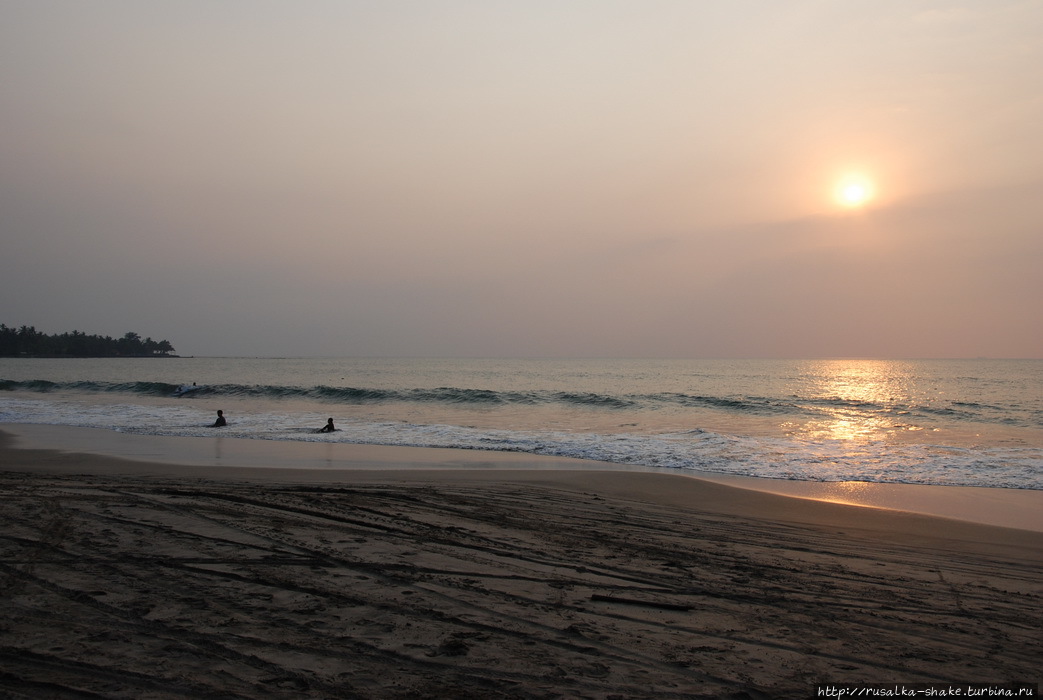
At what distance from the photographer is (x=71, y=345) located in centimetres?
15250

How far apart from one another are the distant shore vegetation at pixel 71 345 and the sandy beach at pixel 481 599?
170481 millimetres

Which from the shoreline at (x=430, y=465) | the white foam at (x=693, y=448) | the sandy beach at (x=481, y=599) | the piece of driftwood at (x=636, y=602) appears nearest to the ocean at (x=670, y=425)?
the white foam at (x=693, y=448)

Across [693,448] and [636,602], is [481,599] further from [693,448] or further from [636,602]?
[693,448]

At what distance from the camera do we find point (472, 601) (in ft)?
16.3

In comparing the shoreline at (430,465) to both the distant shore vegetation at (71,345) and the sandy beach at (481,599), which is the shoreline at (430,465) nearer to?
the sandy beach at (481,599)

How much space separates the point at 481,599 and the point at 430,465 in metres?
9.65

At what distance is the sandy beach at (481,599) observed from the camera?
12.3 feet

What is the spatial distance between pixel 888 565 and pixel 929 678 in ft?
10.1

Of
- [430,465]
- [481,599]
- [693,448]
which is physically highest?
[481,599]

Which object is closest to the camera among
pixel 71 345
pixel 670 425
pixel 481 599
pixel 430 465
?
pixel 481 599

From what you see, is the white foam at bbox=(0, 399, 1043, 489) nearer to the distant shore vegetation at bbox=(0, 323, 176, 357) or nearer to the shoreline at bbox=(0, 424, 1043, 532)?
the shoreline at bbox=(0, 424, 1043, 532)

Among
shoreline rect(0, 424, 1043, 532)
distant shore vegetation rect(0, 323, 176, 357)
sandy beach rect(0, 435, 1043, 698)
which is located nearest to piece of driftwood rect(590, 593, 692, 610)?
sandy beach rect(0, 435, 1043, 698)

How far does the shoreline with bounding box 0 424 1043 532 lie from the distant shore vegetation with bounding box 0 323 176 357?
510 feet

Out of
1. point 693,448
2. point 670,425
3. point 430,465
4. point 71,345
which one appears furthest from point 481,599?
point 71,345
